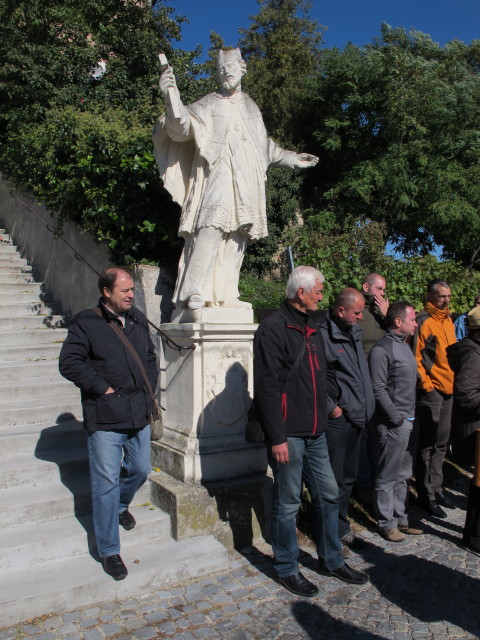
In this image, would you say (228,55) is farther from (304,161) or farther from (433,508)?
(433,508)

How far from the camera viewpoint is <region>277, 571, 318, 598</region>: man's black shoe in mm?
3275

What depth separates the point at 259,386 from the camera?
10.8ft

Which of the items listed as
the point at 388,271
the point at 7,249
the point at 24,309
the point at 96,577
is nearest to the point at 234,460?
the point at 96,577

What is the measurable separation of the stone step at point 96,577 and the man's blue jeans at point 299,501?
1.47 ft

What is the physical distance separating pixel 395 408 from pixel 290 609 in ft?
5.36

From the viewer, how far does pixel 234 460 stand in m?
4.06

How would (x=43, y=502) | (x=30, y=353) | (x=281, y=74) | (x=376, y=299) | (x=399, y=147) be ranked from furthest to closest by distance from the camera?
(x=281, y=74) → (x=399, y=147) → (x=30, y=353) → (x=376, y=299) → (x=43, y=502)

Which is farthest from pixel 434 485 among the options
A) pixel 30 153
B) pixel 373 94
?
pixel 373 94

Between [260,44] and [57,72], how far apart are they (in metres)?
15.6

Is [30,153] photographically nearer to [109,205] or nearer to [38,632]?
[109,205]

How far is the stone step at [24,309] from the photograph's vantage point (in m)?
6.16

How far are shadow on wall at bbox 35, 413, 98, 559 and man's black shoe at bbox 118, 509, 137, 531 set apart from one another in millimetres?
188

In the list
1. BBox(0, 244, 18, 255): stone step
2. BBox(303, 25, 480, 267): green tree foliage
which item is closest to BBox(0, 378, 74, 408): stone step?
BBox(0, 244, 18, 255): stone step

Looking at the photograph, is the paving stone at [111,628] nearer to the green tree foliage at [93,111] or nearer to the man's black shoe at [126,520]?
the man's black shoe at [126,520]
